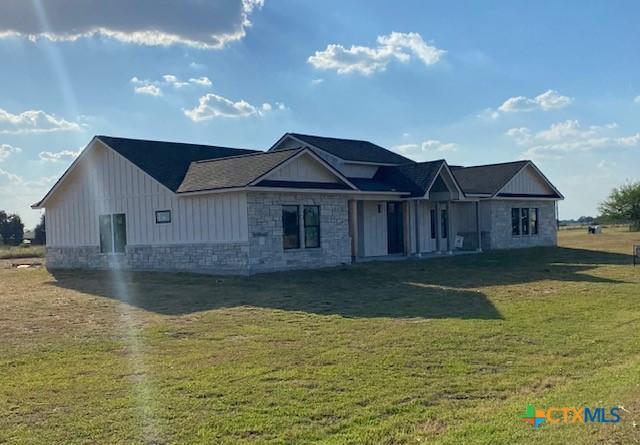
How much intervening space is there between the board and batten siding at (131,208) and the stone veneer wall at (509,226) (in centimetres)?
1593

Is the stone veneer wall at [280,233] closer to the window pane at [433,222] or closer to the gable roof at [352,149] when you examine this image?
the gable roof at [352,149]

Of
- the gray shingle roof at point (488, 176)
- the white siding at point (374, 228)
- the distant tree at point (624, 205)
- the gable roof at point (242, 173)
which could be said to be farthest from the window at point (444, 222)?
the distant tree at point (624, 205)

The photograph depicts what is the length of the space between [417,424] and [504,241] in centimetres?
2798

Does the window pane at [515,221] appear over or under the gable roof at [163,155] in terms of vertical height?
under

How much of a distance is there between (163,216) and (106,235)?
4052 millimetres

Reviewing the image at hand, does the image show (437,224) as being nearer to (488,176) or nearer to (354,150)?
(354,150)

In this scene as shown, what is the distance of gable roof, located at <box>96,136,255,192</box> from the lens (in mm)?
23031

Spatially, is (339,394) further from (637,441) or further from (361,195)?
(361,195)

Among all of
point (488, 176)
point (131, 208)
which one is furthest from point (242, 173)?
point (488, 176)

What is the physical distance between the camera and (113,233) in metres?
25.0

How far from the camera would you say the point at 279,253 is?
20.6 metres

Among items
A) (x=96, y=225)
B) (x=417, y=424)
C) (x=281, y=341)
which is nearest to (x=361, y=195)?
(x=96, y=225)

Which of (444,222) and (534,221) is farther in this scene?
(534,221)

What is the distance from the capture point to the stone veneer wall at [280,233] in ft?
65.4
